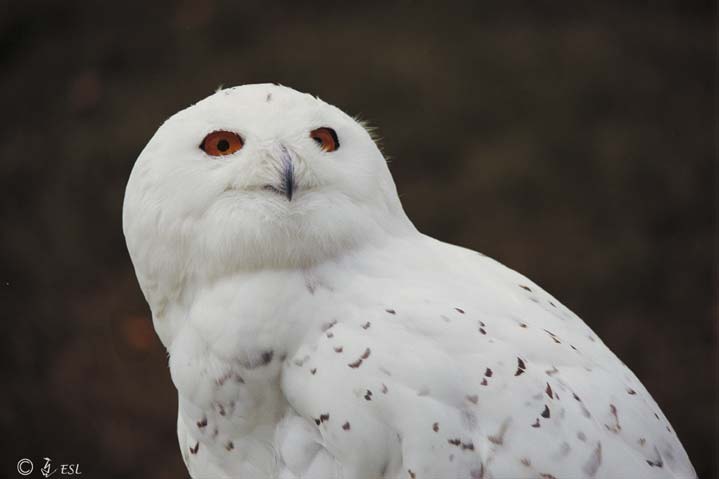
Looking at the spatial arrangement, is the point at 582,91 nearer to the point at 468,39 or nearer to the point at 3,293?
the point at 468,39

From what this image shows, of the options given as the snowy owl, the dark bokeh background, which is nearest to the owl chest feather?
the snowy owl

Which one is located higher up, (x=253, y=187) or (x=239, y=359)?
(x=253, y=187)

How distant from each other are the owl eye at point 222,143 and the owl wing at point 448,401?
31 centimetres

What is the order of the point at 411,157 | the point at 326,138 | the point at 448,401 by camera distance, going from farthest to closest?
the point at 411,157 < the point at 326,138 < the point at 448,401

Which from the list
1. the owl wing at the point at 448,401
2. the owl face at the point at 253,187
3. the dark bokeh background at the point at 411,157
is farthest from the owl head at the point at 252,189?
the dark bokeh background at the point at 411,157

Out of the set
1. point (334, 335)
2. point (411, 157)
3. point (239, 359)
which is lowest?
point (411, 157)

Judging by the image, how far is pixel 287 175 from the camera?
162 centimetres

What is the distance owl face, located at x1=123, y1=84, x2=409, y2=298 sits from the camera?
167 cm

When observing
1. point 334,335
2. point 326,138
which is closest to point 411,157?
point 326,138

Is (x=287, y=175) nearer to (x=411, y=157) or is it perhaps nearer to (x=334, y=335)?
(x=334, y=335)

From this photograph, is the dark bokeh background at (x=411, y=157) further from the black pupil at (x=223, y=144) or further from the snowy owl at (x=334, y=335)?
the black pupil at (x=223, y=144)

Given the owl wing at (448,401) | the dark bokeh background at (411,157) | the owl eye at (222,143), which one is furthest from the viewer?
the dark bokeh background at (411,157)

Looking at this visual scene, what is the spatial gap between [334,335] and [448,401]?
0.72ft

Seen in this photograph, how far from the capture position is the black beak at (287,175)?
1.62 meters
